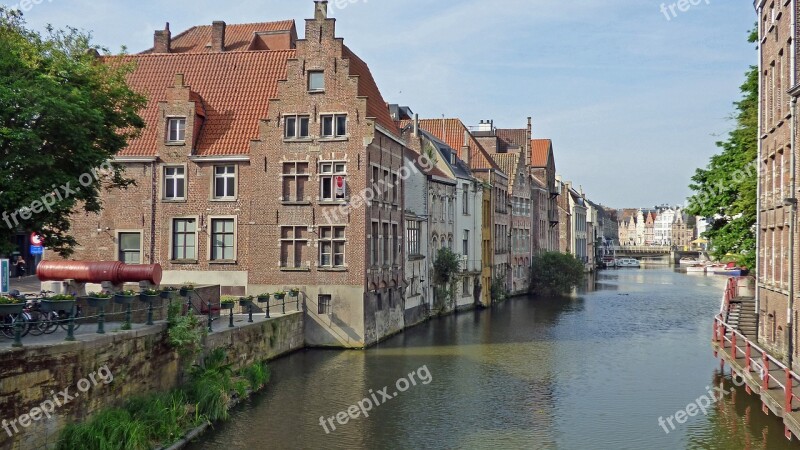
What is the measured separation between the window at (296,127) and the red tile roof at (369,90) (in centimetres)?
297

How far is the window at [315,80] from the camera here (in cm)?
3497

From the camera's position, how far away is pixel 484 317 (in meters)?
49.8

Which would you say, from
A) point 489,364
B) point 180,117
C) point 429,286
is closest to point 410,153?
point 429,286

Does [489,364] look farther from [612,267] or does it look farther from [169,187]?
[612,267]

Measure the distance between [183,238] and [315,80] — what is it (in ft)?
34.2

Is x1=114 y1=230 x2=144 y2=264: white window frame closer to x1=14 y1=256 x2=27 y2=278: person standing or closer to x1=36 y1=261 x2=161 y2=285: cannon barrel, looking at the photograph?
x1=14 y1=256 x2=27 y2=278: person standing

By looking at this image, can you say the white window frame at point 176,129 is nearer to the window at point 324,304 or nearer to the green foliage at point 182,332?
the window at point 324,304

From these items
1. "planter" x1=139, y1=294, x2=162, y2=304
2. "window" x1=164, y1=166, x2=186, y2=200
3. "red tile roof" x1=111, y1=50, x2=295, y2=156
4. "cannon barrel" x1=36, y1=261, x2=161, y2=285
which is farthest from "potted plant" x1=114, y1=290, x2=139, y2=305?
"window" x1=164, y1=166, x2=186, y2=200

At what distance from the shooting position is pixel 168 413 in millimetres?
19359

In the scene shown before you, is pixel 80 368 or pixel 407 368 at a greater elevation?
pixel 80 368

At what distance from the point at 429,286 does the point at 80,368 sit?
3235 cm

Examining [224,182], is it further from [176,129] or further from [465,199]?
[465,199]

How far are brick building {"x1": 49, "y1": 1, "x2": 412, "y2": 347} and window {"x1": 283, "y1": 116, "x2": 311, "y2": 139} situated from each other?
0.07 m

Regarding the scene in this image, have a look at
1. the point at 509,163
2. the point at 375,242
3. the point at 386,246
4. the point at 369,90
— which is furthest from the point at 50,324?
the point at 509,163
